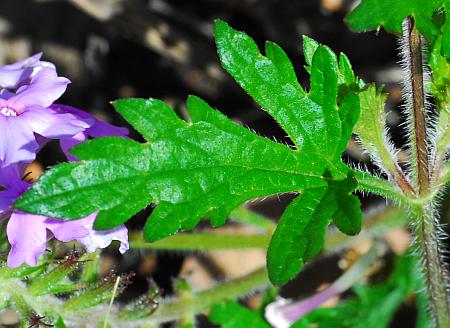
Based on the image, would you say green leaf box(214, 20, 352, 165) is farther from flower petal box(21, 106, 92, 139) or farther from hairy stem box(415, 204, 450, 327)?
flower petal box(21, 106, 92, 139)

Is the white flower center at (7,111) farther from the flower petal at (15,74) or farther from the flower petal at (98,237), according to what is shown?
the flower petal at (98,237)

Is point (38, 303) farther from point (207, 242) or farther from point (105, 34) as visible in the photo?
point (105, 34)

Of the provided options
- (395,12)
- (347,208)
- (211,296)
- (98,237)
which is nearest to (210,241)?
(211,296)

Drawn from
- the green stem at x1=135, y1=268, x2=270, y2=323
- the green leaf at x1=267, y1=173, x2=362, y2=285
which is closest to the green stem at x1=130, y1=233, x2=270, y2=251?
the green stem at x1=135, y1=268, x2=270, y2=323

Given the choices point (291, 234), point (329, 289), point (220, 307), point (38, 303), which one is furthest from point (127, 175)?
point (329, 289)

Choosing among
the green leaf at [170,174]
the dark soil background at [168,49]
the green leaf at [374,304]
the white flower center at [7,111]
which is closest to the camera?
the green leaf at [170,174]

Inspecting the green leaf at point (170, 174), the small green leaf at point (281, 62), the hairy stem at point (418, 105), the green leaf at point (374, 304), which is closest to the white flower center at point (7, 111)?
the green leaf at point (170, 174)

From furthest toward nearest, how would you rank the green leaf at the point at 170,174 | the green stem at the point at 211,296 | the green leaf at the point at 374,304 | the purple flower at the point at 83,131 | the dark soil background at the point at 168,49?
the dark soil background at the point at 168,49, the green leaf at the point at 374,304, the green stem at the point at 211,296, the purple flower at the point at 83,131, the green leaf at the point at 170,174

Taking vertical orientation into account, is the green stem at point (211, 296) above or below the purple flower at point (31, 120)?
below
